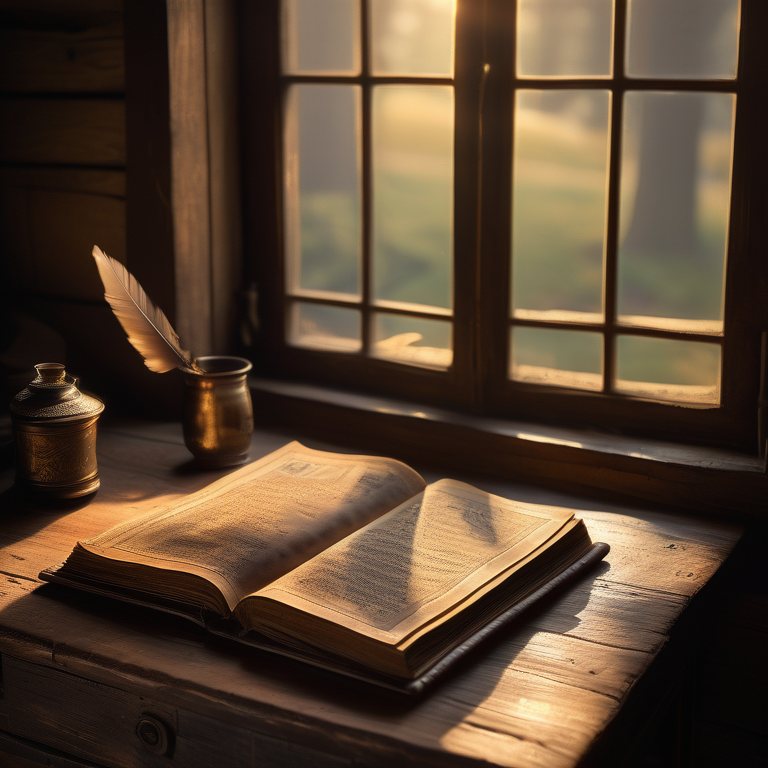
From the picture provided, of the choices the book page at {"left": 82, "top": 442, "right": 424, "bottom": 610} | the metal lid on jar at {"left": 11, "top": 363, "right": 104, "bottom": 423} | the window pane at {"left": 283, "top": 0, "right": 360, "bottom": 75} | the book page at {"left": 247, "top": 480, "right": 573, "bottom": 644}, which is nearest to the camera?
the book page at {"left": 247, "top": 480, "right": 573, "bottom": 644}

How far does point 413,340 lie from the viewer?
6.18 feet

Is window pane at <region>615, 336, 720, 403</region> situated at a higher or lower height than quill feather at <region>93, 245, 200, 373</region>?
lower

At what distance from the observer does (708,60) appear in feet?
4.86

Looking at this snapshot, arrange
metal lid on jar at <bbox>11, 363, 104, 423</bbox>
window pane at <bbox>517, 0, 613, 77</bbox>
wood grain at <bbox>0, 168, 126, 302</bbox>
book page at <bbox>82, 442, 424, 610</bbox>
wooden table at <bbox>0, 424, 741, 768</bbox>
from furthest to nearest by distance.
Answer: wood grain at <bbox>0, 168, 126, 302</bbox> → window pane at <bbox>517, 0, 613, 77</bbox> → metal lid on jar at <bbox>11, 363, 104, 423</bbox> → book page at <bbox>82, 442, 424, 610</bbox> → wooden table at <bbox>0, 424, 741, 768</bbox>

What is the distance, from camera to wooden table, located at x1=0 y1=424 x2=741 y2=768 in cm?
94

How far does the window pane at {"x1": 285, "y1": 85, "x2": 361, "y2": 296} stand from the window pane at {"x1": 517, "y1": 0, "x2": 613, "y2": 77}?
0.37 m

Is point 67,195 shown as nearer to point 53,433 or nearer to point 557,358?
point 53,433

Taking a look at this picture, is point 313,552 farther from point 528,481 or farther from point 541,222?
point 541,222

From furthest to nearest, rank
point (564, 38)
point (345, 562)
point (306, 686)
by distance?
1. point (564, 38)
2. point (345, 562)
3. point (306, 686)

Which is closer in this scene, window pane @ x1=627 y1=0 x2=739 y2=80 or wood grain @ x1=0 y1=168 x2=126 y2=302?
window pane @ x1=627 y1=0 x2=739 y2=80

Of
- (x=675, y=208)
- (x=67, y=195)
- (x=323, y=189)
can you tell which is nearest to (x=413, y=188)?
(x=323, y=189)

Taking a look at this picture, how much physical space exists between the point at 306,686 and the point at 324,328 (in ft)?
3.54

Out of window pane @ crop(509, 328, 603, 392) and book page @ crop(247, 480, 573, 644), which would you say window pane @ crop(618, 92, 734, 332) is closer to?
window pane @ crop(509, 328, 603, 392)

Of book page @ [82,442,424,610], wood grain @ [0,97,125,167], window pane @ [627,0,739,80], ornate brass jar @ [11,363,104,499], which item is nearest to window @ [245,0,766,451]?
window pane @ [627,0,739,80]
